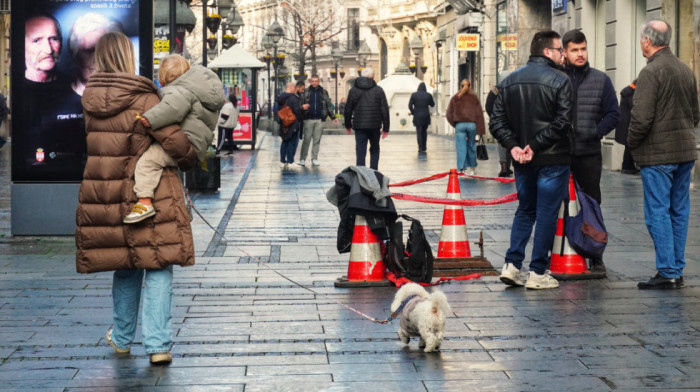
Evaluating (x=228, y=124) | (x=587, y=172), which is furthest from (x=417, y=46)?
(x=587, y=172)

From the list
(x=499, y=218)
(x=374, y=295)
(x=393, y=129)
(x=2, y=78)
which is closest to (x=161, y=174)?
(x=374, y=295)

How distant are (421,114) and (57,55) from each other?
2109 centimetres

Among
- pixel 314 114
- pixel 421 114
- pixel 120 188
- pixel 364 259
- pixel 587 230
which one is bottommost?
pixel 364 259

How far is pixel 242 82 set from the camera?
3553 cm

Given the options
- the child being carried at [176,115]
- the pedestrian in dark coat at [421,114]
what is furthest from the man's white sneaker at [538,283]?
the pedestrian in dark coat at [421,114]

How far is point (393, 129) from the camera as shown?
172 ft

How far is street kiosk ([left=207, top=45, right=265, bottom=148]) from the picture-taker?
3388 cm

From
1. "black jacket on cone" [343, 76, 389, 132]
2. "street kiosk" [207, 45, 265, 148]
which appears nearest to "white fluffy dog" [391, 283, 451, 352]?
"black jacket on cone" [343, 76, 389, 132]

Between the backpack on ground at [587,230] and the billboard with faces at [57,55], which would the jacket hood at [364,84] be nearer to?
the billboard with faces at [57,55]

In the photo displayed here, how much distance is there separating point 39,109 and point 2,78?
3672cm

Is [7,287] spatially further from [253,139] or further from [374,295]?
[253,139]

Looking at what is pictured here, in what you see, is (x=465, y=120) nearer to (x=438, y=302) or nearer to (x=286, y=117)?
(x=286, y=117)

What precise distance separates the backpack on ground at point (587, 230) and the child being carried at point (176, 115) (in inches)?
141

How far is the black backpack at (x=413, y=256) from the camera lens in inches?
350
